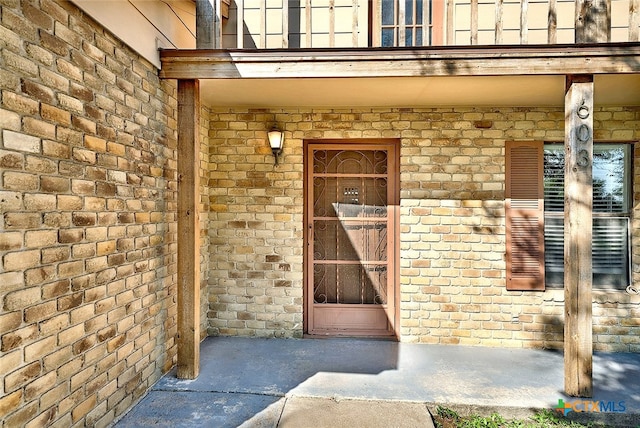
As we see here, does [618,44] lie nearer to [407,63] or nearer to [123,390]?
[407,63]

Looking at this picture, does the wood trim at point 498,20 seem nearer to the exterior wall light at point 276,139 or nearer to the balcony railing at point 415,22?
the balcony railing at point 415,22

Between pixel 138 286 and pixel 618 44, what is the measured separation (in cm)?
395

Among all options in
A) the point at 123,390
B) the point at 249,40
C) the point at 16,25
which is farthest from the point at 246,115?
the point at 123,390

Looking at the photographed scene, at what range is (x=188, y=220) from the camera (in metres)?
2.89

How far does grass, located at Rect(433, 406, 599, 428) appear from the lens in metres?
2.42

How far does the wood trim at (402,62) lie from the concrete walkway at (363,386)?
97.6 inches

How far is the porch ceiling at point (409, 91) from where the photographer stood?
302cm

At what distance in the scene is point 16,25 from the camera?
5.45ft

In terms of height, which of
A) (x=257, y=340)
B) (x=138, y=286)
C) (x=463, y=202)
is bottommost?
(x=257, y=340)

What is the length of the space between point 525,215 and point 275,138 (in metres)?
2.75

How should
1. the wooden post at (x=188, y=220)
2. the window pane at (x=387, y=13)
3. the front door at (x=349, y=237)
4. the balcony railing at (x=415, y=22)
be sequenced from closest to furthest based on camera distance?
the wooden post at (x=188, y=220) → the balcony railing at (x=415, y=22) → the window pane at (x=387, y=13) → the front door at (x=349, y=237)

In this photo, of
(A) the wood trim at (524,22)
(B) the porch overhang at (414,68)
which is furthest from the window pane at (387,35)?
(A) the wood trim at (524,22)

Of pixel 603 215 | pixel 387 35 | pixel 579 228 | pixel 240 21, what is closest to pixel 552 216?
pixel 603 215

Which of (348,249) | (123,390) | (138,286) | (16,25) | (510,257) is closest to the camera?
(16,25)
